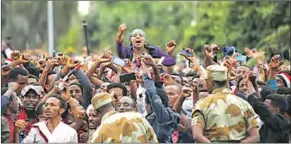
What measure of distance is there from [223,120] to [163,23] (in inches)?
2154

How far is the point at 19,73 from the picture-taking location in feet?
46.2

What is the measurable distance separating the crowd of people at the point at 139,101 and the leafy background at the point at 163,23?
1028 cm

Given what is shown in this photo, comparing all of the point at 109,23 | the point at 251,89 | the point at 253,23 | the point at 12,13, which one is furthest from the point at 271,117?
the point at 109,23

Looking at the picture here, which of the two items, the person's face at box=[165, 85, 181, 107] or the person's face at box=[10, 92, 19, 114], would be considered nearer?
the person's face at box=[10, 92, 19, 114]

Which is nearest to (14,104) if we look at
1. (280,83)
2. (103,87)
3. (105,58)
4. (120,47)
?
(103,87)

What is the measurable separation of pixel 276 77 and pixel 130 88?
10.7 feet

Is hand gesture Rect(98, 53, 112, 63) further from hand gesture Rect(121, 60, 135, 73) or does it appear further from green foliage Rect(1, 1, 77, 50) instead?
green foliage Rect(1, 1, 77, 50)

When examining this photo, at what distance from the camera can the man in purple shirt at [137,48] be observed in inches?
569

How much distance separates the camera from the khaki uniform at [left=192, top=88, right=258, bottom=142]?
37.2 ft

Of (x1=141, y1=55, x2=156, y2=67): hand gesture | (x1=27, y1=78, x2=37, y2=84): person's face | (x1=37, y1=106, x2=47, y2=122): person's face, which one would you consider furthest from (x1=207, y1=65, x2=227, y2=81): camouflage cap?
(x1=27, y1=78, x2=37, y2=84): person's face

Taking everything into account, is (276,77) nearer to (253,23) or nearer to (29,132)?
(29,132)

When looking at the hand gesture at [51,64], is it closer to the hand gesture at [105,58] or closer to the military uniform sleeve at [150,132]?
the hand gesture at [105,58]

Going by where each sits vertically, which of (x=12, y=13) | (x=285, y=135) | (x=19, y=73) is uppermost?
(x=12, y=13)

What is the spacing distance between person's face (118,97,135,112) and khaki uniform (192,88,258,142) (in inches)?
33.1
